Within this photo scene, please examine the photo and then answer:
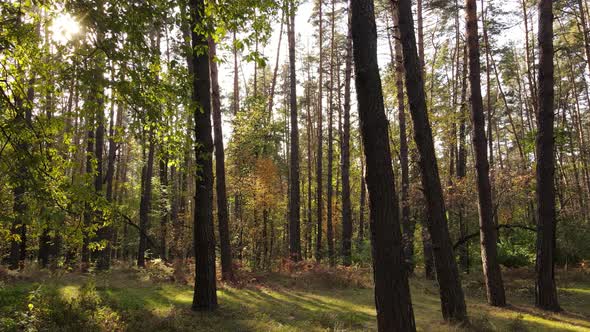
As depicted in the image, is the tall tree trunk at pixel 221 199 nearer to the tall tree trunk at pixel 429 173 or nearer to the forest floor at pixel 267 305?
the forest floor at pixel 267 305

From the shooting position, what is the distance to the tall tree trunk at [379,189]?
5.12 meters

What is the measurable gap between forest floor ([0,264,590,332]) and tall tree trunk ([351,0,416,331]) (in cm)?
246

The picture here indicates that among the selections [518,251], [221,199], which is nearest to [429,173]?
[221,199]

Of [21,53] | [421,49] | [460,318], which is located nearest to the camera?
[21,53]

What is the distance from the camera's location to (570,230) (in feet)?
58.6

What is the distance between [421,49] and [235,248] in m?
15.8

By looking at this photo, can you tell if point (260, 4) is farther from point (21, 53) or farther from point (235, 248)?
point (235, 248)

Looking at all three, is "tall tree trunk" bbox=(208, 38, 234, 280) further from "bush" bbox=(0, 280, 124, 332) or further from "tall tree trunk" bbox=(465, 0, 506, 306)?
"tall tree trunk" bbox=(465, 0, 506, 306)

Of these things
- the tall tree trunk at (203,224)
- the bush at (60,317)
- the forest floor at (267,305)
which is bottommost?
the forest floor at (267,305)

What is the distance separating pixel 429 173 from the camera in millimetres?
8477

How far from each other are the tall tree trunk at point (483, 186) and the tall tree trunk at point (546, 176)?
3.43 ft

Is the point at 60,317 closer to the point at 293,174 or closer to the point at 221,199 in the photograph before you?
the point at 221,199

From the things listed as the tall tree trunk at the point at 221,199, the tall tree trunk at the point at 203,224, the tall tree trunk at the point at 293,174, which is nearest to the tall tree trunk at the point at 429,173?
the tall tree trunk at the point at 203,224

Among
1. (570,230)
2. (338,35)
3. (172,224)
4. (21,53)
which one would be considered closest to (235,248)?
(172,224)
